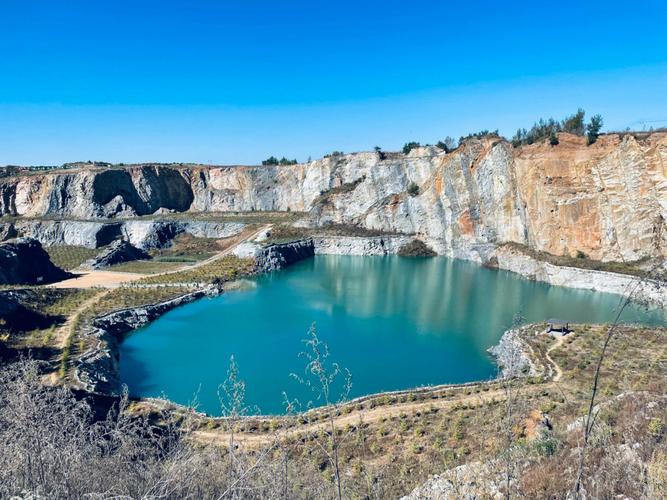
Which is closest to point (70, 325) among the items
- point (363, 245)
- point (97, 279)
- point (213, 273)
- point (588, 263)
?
point (97, 279)

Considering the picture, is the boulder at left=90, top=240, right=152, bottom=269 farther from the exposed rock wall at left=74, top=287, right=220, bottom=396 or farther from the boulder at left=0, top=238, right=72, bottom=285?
the exposed rock wall at left=74, top=287, right=220, bottom=396

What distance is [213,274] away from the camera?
168 feet

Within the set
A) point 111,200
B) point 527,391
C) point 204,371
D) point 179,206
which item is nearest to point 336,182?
point 179,206

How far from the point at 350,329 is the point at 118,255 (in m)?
40.0

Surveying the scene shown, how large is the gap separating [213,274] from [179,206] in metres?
41.9

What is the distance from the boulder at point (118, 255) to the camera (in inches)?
2266

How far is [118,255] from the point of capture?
60125mm

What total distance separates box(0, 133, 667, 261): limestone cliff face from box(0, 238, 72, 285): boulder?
2803cm

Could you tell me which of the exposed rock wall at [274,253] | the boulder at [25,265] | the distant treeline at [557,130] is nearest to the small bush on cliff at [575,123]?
the distant treeline at [557,130]

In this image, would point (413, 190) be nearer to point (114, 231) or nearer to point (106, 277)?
point (106, 277)

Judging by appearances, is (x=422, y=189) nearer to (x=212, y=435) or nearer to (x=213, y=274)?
(x=213, y=274)

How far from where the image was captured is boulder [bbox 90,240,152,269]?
5756cm

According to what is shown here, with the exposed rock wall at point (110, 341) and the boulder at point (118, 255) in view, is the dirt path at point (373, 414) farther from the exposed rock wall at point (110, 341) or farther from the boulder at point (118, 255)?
the boulder at point (118, 255)

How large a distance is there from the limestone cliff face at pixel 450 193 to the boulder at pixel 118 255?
57.4ft
